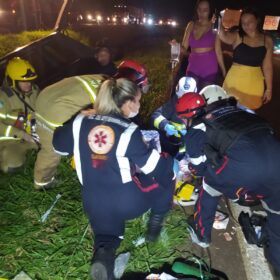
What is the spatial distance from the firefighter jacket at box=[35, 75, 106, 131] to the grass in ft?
2.81

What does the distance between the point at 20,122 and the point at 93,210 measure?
6.42ft

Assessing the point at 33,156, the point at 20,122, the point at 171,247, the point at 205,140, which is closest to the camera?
the point at 205,140

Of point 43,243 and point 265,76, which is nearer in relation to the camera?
point 43,243

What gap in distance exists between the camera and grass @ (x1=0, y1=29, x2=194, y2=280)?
2.78 metres

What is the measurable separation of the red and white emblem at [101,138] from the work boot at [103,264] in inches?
28.8

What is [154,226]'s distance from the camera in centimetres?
294

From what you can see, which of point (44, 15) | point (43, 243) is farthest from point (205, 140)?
point (44, 15)

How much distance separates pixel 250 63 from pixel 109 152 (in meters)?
2.49

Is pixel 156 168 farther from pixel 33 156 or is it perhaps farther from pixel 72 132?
pixel 33 156

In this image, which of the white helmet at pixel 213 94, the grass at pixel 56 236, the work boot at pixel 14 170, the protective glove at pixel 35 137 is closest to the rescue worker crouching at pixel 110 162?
the grass at pixel 56 236

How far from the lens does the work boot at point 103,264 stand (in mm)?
2254

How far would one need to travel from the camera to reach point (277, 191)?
2469 mm

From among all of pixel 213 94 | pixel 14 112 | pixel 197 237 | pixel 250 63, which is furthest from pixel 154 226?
pixel 250 63

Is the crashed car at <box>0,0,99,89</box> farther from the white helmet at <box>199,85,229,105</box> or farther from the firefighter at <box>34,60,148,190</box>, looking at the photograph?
the white helmet at <box>199,85,229,105</box>
